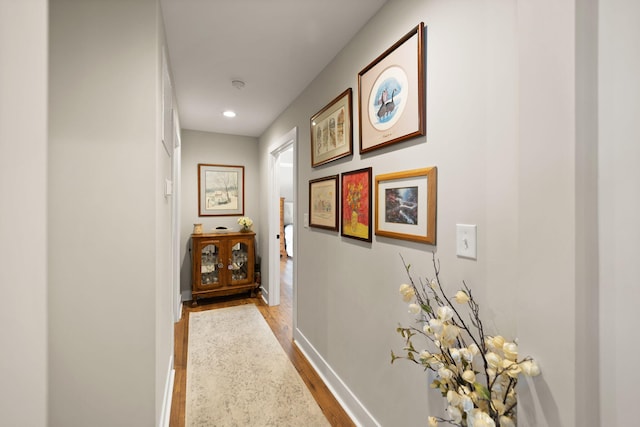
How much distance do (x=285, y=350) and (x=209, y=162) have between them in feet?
9.02

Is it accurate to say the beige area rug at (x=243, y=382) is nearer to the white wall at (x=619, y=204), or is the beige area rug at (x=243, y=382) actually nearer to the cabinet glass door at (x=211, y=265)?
the cabinet glass door at (x=211, y=265)

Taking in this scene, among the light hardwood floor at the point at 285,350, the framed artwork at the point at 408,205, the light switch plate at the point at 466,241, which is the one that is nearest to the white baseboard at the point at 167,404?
the light hardwood floor at the point at 285,350

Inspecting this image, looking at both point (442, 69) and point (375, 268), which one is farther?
point (375, 268)

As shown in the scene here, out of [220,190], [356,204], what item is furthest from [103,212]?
[220,190]

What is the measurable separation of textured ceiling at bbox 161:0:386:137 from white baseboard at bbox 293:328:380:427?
225cm

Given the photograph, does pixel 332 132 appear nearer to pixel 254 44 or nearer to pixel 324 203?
pixel 324 203

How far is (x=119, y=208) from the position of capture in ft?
4.24

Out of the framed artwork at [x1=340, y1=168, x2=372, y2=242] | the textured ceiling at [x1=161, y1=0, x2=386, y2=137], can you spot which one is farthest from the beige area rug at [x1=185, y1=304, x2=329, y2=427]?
the textured ceiling at [x1=161, y1=0, x2=386, y2=137]

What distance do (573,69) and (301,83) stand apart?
201 centimetres

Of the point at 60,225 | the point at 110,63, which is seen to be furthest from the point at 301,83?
the point at 60,225

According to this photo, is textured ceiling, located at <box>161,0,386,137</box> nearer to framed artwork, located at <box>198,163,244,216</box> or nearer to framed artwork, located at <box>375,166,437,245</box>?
framed artwork, located at <box>375,166,437,245</box>

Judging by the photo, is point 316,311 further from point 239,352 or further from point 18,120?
point 18,120

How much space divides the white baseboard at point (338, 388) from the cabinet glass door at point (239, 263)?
1.58 metres

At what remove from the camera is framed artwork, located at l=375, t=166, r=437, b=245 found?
3.91 feet
